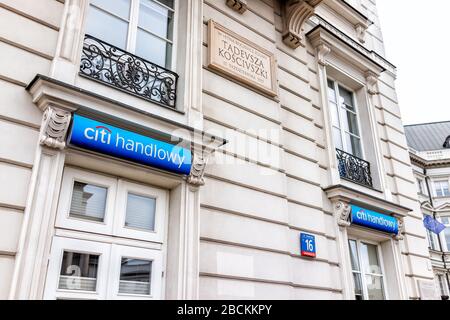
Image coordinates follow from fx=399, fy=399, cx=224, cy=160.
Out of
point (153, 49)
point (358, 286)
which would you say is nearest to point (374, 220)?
point (358, 286)

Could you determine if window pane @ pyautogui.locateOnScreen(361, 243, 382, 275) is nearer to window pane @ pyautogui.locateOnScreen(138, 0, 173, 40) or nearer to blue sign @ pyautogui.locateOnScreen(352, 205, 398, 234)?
blue sign @ pyautogui.locateOnScreen(352, 205, 398, 234)

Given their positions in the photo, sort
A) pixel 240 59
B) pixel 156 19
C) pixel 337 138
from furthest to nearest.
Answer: pixel 337 138, pixel 240 59, pixel 156 19

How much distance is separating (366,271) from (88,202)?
5.26m

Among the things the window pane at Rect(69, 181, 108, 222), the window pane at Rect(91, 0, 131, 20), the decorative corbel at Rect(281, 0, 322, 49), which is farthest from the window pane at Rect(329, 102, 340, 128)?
the window pane at Rect(69, 181, 108, 222)

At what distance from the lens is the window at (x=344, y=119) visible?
8250 mm

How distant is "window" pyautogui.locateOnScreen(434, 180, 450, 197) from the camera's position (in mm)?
35000

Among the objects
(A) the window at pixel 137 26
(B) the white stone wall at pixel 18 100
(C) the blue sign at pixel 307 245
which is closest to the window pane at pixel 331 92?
(C) the blue sign at pixel 307 245

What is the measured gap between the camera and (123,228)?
455cm

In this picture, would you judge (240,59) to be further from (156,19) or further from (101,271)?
(101,271)

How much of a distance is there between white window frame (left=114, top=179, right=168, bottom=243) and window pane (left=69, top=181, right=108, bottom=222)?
18 centimetres

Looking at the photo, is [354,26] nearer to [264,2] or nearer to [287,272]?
[264,2]

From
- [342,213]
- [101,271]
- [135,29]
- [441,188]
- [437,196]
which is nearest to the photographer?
[101,271]

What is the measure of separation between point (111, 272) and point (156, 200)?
107 centimetres

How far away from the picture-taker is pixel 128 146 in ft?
14.5
